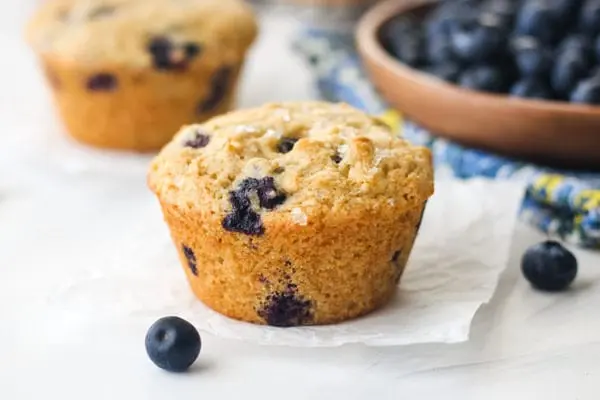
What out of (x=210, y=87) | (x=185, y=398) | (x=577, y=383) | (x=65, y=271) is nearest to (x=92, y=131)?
(x=210, y=87)

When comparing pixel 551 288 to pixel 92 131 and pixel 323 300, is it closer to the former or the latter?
pixel 323 300

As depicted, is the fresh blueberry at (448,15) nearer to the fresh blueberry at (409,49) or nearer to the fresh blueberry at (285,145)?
the fresh blueberry at (409,49)

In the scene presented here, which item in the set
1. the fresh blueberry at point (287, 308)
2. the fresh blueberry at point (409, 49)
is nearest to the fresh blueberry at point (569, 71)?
the fresh blueberry at point (409, 49)

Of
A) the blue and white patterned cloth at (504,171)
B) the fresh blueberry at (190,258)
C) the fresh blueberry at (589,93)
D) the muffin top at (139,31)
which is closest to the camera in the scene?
the fresh blueberry at (190,258)

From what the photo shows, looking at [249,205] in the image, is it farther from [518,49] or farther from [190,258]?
[518,49]

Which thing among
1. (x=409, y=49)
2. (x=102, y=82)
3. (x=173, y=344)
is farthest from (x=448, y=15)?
(x=173, y=344)
